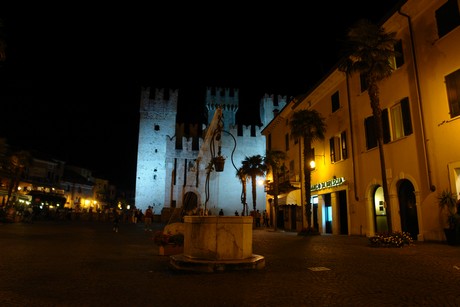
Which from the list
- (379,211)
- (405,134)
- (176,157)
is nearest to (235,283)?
(405,134)

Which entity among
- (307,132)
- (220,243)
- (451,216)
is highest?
(307,132)

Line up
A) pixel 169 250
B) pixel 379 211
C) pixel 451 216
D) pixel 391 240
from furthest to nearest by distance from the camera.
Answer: pixel 379 211 → pixel 391 240 → pixel 451 216 → pixel 169 250

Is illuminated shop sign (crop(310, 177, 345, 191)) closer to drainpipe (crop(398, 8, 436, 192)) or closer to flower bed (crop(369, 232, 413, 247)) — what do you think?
drainpipe (crop(398, 8, 436, 192))

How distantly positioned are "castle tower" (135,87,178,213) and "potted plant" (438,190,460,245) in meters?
44.9

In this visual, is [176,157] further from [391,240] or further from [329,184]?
[391,240]

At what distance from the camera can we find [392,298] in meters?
5.11

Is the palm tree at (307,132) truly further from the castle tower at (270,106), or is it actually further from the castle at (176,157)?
the castle tower at (270,106)

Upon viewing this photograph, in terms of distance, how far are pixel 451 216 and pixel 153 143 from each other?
49.1 m

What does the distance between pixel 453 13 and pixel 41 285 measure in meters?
16.5

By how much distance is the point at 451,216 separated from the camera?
12.5 metres

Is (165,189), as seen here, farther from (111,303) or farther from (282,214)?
(111,303)

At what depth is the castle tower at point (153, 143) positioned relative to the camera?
5403 centimetres

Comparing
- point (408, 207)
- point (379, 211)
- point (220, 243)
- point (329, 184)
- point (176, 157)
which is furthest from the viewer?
point (176, 157)

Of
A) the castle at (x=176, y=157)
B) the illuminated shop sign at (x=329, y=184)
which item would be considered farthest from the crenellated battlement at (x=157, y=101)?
the illuminated shop sign at (x=329, y=184)
